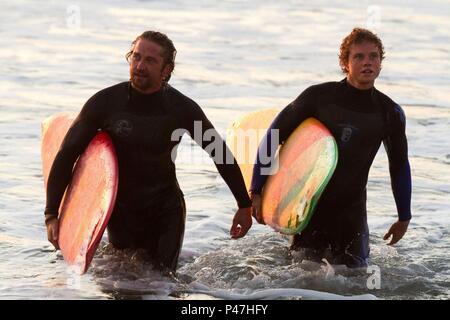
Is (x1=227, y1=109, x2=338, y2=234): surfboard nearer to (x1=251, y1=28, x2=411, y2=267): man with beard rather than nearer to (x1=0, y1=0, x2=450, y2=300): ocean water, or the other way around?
(x1=251, y1=28, x2=411, y2=267): man with beard

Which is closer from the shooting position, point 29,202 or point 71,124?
point 71,124

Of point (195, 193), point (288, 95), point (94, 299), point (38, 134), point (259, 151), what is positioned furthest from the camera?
point (288, 95)

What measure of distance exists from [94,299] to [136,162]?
2.82ft

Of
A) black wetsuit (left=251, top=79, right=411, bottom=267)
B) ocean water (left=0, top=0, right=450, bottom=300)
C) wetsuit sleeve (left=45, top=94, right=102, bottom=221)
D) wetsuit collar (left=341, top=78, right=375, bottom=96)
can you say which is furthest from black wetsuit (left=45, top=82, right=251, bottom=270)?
wetsuit collar (left=341, top=78, right=375, bottom=96)

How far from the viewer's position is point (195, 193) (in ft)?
33.2

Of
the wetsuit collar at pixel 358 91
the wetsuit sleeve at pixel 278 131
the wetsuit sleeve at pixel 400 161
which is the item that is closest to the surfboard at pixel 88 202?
the wetsuit sleeve at pixel 278 131

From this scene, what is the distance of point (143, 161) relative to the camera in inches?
280

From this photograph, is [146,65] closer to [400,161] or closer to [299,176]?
[299,176]

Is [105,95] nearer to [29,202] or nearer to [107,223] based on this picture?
[107,223]

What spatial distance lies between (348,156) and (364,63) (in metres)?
0.60

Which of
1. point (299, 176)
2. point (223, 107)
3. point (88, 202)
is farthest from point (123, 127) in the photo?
point (223, 107)
